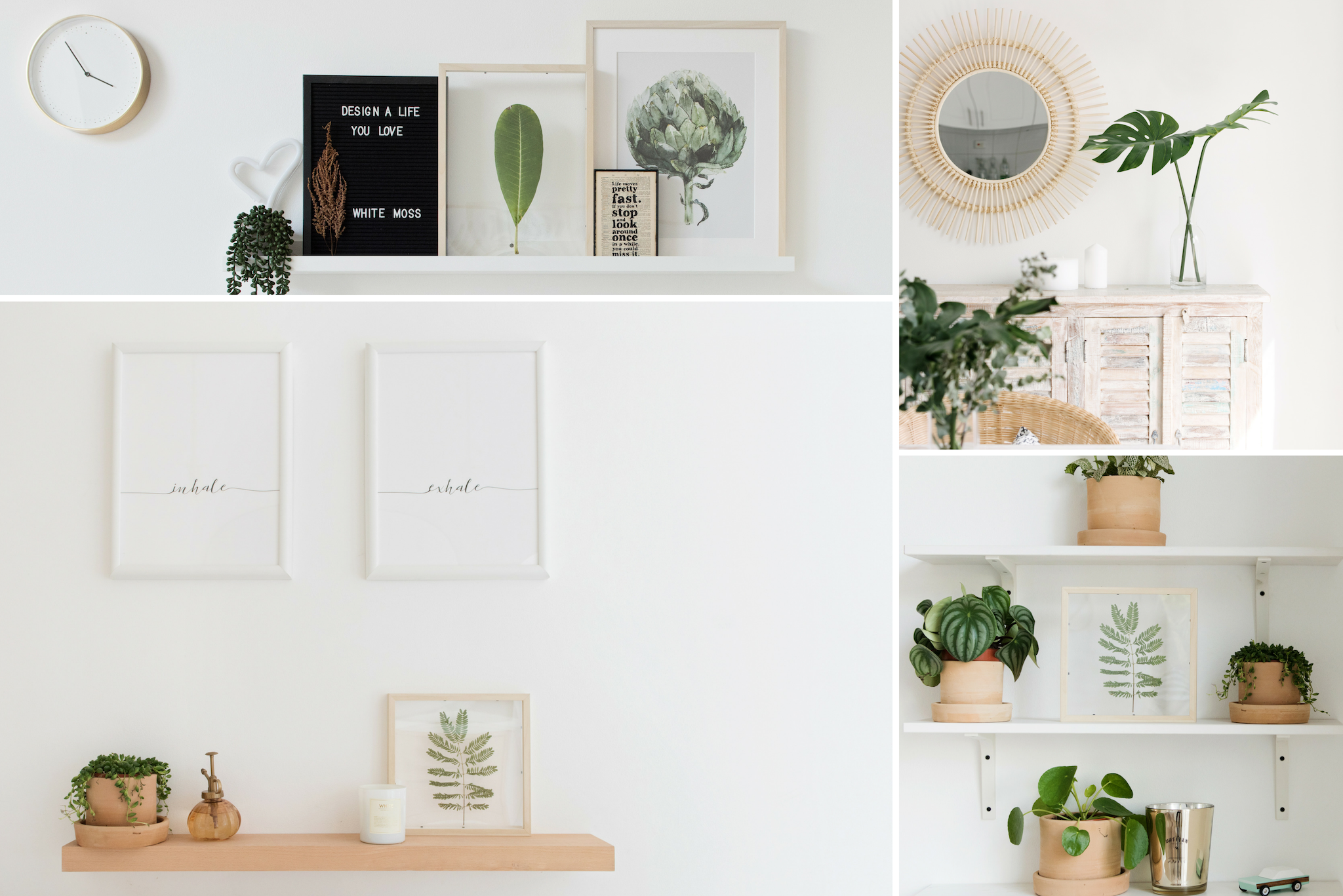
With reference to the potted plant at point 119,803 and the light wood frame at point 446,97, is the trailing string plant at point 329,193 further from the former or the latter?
the potted plant at point 119,803

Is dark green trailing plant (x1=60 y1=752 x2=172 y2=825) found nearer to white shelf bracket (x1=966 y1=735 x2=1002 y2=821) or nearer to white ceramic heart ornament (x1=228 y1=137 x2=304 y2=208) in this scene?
white ceramic heart ornament (x1=228 y1=137 x2=304 y2=208)

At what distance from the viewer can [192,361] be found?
74.8 inches

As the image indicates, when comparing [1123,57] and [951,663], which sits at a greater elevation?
[1123,57]

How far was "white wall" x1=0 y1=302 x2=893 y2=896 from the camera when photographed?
1.85 metres

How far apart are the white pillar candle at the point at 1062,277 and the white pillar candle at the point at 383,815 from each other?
1.29m

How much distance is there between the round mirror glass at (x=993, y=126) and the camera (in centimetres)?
142

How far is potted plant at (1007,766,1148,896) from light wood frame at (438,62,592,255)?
1.10 meters

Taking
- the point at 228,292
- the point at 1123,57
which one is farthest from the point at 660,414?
the point at 1123,57

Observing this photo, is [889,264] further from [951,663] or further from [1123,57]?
[951,663]

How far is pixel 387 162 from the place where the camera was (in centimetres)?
177

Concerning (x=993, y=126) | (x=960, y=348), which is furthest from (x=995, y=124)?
(x=960, y=348)

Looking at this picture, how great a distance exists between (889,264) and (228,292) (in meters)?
1.10

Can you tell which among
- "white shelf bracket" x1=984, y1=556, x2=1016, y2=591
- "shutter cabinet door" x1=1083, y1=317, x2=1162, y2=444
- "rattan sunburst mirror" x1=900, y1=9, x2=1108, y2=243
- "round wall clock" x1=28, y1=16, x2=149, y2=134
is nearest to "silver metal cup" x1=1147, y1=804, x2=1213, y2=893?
"white shelf bracket" x1=984, y1=556, x2=1016, y2=591

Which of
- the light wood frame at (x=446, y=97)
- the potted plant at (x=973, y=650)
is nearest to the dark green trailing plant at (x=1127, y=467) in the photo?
the potted plant at (x=973, y=650)
